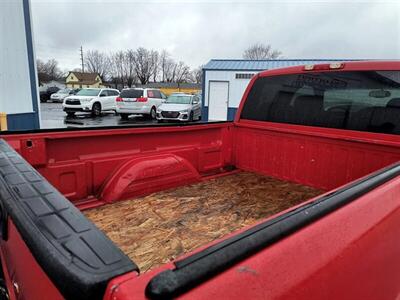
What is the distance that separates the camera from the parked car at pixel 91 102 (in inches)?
867

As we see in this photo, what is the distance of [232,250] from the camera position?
93 centimetres

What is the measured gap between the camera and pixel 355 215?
1339mm

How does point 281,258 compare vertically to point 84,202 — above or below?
above

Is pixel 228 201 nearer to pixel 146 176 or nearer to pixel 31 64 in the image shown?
pixel 146 176

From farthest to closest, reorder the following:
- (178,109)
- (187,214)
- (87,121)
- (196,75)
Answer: (196,75)
(87,121)
(178,109)
(187,214)

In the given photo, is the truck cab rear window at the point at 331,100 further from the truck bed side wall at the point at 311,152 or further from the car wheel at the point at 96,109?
the car wheel at the point at 96,109

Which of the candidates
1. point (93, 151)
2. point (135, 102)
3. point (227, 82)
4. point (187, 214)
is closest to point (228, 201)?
point (187, 214)

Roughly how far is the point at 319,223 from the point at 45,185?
1.27 metres

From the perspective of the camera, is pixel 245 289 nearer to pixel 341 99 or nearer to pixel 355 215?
pixel 355 215

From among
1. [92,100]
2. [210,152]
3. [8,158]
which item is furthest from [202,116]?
[8,158]

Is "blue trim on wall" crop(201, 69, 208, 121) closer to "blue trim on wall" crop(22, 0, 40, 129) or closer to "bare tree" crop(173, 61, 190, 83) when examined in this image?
"blue trim on wall" crop(22, 0, 40, 129)

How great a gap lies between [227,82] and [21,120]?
1349cm

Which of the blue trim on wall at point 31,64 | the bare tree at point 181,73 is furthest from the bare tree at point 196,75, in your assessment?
the blue trim on wall at point 31,64

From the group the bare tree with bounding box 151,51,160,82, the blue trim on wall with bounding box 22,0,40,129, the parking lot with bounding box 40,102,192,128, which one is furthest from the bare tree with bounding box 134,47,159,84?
the blue trim on wall with bounding box 22,0,40,129
